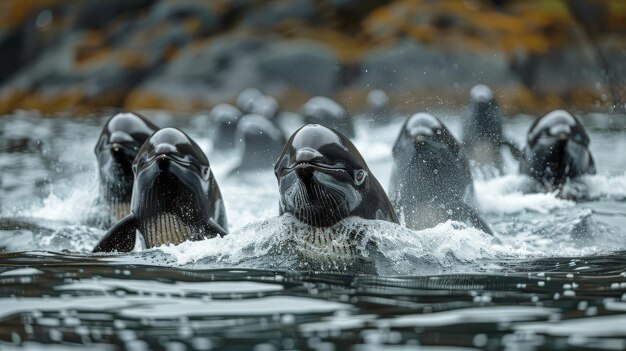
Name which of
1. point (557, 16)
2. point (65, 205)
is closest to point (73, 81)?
point (557, 16)

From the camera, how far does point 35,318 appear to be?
518cm

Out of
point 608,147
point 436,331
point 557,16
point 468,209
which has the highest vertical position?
point 557,16

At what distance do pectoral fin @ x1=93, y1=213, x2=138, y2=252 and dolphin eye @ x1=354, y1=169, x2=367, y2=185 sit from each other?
1.93 meters

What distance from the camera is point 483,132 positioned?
13680mm

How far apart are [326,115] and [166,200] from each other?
873 centimetres

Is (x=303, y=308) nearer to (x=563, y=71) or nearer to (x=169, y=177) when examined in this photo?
(x=169, y=177)

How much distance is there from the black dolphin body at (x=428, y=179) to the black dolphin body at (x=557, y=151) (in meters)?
3.25

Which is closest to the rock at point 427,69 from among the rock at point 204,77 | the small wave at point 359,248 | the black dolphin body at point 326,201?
the rock at point 204,77

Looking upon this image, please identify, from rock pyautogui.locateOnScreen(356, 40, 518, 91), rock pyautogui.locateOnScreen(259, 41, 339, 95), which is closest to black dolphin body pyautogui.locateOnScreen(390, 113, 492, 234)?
rock pyautogui.locateOnScreen(356, 40, 518, 91)

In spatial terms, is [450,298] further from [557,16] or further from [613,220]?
[557,16]

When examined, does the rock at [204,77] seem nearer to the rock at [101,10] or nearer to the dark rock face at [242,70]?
the dark rock face at [242,70]

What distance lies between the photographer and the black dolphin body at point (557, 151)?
1169 centimetres

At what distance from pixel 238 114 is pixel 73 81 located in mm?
11438

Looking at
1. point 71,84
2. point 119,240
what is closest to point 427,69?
point 71,84
